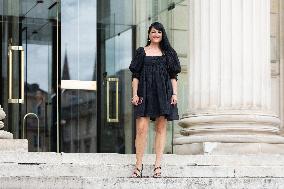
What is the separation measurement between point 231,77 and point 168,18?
164 inches

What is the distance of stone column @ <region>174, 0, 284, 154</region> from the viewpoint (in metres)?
13.0

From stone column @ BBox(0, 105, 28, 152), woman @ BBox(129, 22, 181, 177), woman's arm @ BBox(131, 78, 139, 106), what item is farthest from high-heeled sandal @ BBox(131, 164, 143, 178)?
stone column @ BBox(0, 105, 28, 152)

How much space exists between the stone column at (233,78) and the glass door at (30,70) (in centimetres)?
348

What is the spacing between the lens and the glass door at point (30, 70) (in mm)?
15570

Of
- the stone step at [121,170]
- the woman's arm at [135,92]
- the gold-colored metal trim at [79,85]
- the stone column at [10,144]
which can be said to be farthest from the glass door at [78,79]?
the woman's arm at [135,92]

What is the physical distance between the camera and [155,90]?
1077cm

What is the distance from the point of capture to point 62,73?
16219 mm

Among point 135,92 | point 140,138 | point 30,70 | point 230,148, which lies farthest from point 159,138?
point 30,70

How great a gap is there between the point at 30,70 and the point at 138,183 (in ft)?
22.0

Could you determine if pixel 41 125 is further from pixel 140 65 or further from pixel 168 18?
pixel 140 65

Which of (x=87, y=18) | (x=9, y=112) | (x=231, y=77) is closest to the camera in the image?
(x=231, y=77)

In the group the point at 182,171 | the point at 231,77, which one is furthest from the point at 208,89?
the point at 182,171

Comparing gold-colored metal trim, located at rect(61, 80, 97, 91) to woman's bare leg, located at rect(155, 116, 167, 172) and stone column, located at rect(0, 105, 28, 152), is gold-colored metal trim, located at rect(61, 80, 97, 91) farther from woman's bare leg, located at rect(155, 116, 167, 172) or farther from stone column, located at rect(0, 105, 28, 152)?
woman's bare leg, located at rect(155, 116, 167, 172)

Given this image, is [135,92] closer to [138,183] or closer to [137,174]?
[137,174]
